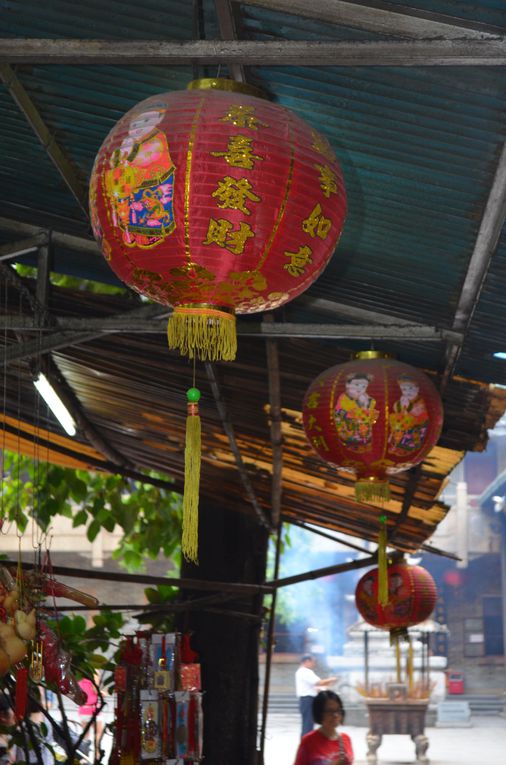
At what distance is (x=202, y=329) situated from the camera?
9.54ft

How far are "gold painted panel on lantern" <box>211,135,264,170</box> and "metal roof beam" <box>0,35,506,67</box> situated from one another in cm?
25

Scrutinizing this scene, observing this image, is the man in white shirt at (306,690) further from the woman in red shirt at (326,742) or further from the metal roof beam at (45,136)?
the metal roof beam at (45,136)

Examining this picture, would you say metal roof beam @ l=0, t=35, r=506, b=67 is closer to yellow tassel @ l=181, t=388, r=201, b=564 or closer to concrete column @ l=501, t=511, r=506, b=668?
yellow tassel @ l=181, t=388, r=201, b=564

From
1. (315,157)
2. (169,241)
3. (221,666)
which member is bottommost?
(221,666)

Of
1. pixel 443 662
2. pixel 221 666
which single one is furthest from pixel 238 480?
pixel 443 662

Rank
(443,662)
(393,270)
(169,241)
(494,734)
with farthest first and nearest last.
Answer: (443,662) → (494,734) → (393,270) → (169,241)

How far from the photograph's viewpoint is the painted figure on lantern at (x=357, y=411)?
483 centimetres

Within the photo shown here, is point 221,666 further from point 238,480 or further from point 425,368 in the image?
point 425,368

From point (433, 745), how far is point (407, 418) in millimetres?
15596

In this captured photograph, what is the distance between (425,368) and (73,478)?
14.8 feet

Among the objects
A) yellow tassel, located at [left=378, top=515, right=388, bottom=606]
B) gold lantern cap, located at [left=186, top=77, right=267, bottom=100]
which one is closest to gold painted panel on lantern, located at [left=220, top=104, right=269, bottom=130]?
gold lantern cap, located at [left=186, top=77, right=267, bottom=100]

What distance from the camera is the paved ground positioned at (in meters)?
16.9

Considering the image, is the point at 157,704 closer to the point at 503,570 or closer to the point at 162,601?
the point at 162,601

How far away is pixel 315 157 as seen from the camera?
2.75 meters
